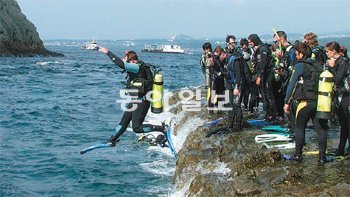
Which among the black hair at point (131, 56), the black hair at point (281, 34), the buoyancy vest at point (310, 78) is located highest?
the black hair at point (281, 34)

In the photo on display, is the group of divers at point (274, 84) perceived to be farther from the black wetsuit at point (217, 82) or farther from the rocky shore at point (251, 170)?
the rocky shore at point (251, 170)

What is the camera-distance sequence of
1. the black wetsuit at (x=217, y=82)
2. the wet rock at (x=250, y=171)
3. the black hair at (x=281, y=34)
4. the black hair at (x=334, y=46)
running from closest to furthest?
the wet rock at (x=250, y=171)
the black hair at (x=334, y=46)
the black hair at (x=281, y=34)
the black wetsuit at (x=217, y=82)

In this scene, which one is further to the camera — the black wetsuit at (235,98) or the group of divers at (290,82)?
the black wetsuit at (235,98)

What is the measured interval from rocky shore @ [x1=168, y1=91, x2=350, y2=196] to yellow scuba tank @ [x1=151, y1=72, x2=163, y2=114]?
1.44 meters

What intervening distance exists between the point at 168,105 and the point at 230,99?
12.7 metres

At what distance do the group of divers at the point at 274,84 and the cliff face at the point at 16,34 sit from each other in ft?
230

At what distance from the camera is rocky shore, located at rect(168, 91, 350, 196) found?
7.78 meters

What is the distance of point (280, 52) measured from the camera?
11945 mm

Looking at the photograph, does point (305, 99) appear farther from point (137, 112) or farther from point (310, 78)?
point (137, 112)

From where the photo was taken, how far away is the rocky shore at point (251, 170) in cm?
778

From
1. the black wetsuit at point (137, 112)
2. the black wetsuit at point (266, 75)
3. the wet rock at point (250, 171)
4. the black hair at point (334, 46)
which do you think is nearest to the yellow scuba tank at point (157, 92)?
the black wetsuit at point (137, 112)

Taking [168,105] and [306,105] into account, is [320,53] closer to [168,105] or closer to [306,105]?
[306,105]

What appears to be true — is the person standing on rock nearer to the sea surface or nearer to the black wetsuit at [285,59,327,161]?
the black wetsuit at [285,59,327,161]

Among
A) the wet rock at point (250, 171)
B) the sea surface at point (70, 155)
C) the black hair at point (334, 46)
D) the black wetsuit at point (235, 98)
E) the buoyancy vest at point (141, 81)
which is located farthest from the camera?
the sea surface at point (70, 155)
